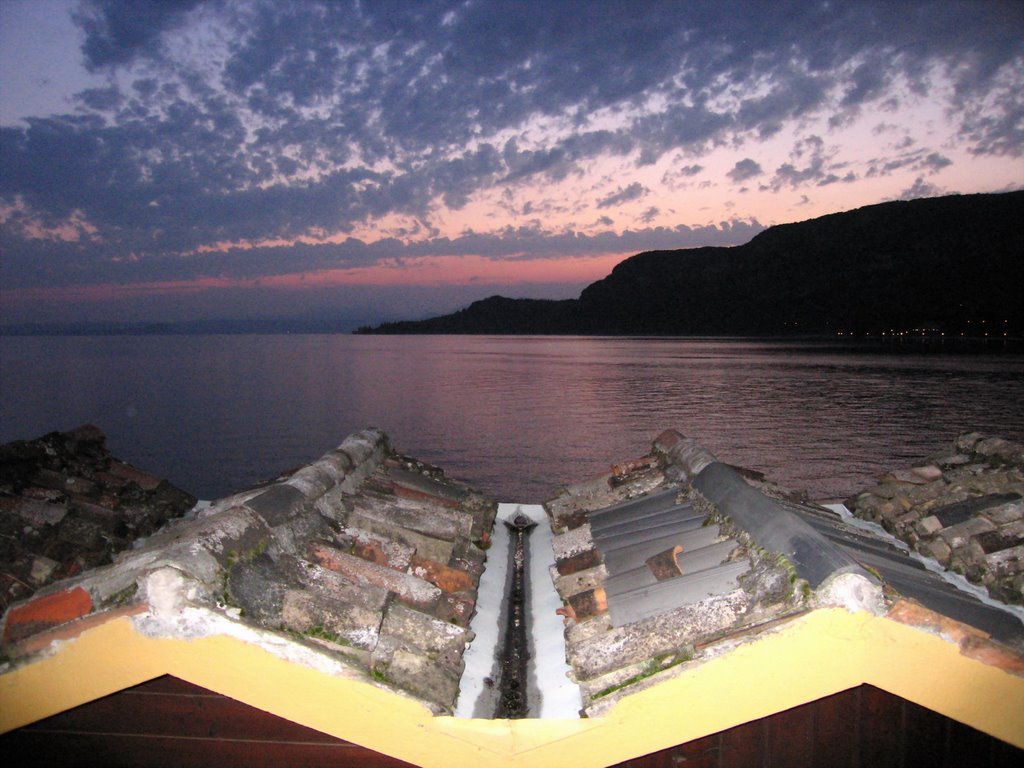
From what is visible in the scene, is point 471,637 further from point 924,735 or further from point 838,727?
point 924,735

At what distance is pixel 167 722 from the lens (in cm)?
349

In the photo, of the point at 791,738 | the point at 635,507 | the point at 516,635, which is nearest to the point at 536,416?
the point at 635,507

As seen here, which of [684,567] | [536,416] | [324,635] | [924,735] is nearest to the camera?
[324,635]

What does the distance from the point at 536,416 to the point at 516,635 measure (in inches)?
1866

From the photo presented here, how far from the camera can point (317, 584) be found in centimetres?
376

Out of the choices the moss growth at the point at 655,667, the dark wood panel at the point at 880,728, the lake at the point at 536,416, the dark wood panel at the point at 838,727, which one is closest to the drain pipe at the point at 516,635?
the moss growth at the point at 655,667

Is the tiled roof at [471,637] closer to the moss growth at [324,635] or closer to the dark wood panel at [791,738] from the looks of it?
the moss growth at [324,635]

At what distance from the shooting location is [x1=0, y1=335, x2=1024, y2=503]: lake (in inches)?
1414

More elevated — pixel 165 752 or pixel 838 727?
pixel 838 727

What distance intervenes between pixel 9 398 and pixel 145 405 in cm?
1340

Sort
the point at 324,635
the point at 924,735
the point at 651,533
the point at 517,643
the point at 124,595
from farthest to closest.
→ the point at 651,533 → the point at 517,643 → the point at 924,735 → the point at 324,635 → the point at 124,595

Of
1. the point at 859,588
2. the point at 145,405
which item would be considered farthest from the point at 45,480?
the point at 145,405

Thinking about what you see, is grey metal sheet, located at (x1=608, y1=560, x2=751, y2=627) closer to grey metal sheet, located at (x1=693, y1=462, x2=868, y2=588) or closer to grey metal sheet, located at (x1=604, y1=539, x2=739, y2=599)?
grey metal sheet, located at (x1=604, y1=539, x2=739, y2=599)

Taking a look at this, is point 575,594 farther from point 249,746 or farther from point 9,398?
point 9,398
